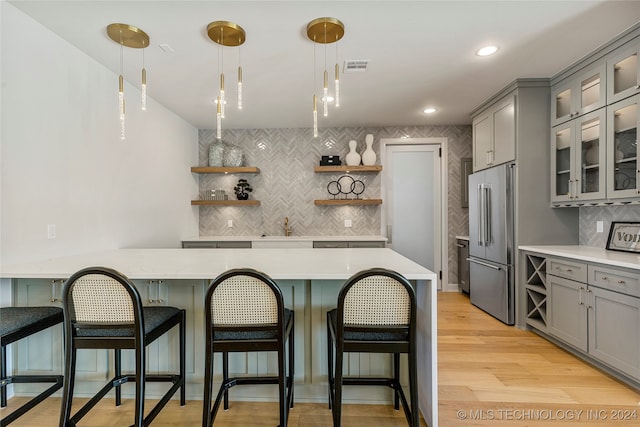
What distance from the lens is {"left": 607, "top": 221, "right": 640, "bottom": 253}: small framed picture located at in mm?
2465

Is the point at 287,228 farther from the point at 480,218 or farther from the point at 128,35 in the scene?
the point at 128,35

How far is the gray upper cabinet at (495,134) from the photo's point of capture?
3180 mm

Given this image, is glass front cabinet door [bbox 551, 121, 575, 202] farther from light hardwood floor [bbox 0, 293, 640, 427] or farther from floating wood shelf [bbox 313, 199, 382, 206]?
floating wood shelf [bbox 313, 199, 382, 206]

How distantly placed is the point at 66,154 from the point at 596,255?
13.7 feet

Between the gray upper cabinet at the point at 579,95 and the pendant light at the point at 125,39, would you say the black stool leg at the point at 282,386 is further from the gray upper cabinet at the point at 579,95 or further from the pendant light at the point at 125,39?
the gray upper cabinet at the point at 579,95

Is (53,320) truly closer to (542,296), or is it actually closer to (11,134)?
(11,134)

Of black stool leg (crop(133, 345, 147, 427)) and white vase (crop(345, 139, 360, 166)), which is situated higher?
white vase (crop(345, 139, 360, 166))

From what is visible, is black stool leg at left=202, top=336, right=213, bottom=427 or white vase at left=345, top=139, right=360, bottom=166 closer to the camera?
black stool leg at left=202, top=336, right=213, bottom=427

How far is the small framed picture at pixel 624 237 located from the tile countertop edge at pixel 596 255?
68 mm

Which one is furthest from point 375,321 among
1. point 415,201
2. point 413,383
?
point 415,201

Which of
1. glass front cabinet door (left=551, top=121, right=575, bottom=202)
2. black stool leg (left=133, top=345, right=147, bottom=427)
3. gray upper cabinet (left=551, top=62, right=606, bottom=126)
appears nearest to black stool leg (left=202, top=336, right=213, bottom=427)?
black stool leg (left=133, top=345, right=147, bottom=427)

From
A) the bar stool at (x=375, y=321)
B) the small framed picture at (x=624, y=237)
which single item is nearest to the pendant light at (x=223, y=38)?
the bar stool at (x=375, y=321)

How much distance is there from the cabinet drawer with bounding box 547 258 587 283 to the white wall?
400 centimetres

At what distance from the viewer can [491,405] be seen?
6.30 ft
